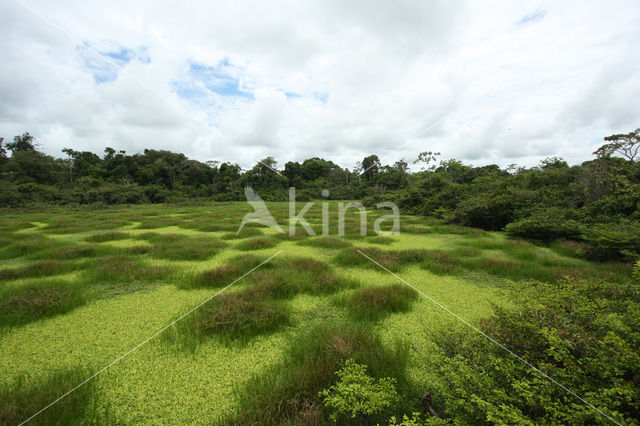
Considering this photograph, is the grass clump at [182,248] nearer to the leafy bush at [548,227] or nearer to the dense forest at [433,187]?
the dense forest at [433,187]

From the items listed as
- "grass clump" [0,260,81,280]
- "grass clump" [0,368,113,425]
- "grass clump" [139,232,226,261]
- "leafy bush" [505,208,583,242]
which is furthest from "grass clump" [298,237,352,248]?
"grass clump" [0,368,113,425]

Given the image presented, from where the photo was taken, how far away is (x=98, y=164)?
43031mm

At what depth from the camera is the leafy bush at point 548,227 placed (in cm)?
760

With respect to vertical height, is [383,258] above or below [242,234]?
below

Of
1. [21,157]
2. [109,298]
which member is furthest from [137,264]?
[21,157]

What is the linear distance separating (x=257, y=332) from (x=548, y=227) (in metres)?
9.64

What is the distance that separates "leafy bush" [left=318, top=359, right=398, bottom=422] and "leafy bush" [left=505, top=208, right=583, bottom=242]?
356 inches

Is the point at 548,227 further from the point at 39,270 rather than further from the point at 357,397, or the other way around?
the point at 39,270

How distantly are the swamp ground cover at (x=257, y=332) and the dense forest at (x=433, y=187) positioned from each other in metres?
2.30

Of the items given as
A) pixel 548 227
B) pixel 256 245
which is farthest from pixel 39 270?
pixel 548 227

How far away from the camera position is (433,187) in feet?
62.9

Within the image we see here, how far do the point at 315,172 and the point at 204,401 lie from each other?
168ft

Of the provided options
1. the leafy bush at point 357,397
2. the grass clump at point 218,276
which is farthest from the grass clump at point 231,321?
the leafy bush at point 357,397

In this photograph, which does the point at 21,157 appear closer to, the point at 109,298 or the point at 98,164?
the point at 98,164
